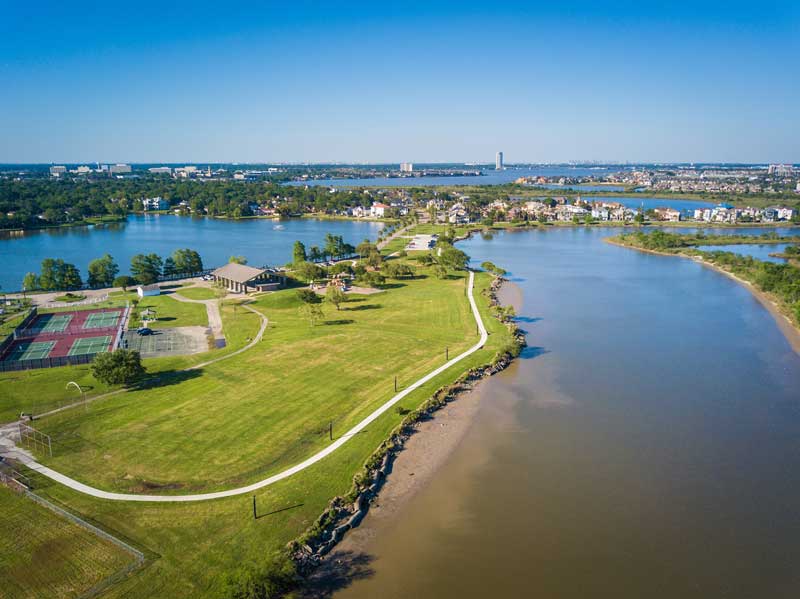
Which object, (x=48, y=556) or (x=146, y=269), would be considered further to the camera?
(x=146, y=269)

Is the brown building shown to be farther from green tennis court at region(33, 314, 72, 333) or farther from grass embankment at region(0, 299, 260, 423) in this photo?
Answer: grass embankment at region(0, 299, 260, 423)

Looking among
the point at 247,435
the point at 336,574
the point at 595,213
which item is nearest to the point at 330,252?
the point at 247,435

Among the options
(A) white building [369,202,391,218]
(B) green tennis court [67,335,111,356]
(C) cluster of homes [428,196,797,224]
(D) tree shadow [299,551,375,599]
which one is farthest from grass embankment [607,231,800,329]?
(A) white building [369,202,391,218]

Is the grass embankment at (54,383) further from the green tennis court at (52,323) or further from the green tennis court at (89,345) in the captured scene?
the green tennis court at (52,323)

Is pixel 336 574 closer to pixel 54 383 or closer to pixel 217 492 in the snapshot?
pixel 217 492

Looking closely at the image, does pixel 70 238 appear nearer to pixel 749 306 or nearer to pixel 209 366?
pixel 209 366

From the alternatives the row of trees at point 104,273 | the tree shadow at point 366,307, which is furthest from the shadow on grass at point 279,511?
the row of trees at point 104,273

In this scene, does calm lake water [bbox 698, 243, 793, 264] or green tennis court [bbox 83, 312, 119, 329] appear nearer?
green tennis court [bbox 83, 312, 119, 329]
